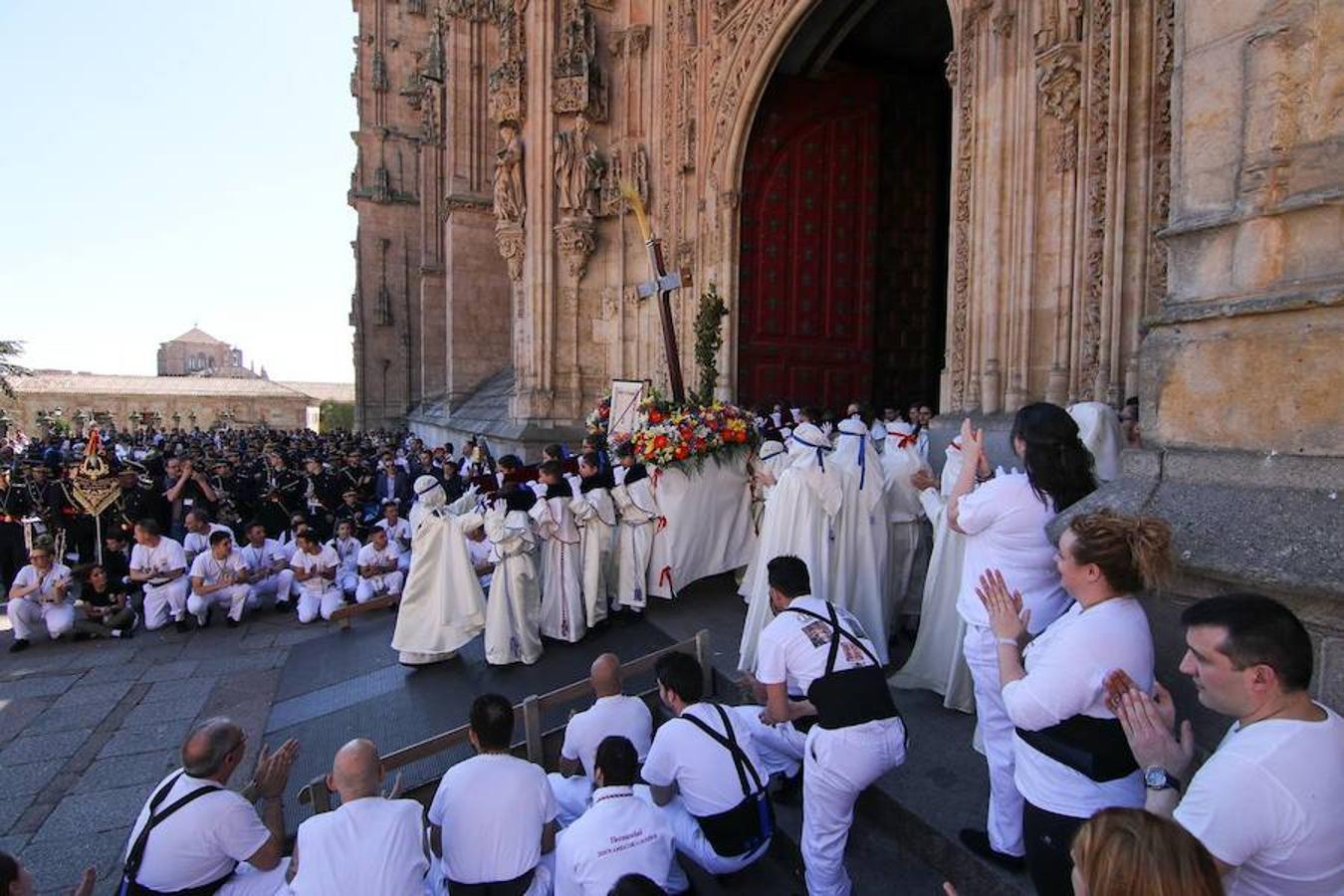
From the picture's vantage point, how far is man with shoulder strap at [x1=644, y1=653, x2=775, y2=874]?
10.1 feet

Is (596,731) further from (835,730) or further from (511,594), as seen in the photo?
(511,594)

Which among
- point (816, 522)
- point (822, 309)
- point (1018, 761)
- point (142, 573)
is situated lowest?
point (142, 573)

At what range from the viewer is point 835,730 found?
2.84 metres

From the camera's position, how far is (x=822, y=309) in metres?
11.1

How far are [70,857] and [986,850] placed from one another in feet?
15.6

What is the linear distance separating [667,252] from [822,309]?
2.82 metres

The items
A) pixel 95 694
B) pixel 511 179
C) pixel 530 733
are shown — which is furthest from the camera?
pixel 511 179

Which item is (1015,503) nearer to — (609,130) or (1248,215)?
(1248,215)

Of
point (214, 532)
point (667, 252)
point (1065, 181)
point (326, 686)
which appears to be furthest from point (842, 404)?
point (214, 532)

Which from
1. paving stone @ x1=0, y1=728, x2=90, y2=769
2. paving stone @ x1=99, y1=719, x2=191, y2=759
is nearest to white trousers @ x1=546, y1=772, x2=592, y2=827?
paving stone @ x1=99, y1=719, x2=191, y2=759

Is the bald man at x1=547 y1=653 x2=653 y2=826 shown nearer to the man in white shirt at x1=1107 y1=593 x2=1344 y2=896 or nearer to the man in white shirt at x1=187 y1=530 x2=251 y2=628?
the man in white shirt at x1=1107 y1=593 x2=1344 y2=896

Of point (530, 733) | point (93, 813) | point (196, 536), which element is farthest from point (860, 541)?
point (196, 536)

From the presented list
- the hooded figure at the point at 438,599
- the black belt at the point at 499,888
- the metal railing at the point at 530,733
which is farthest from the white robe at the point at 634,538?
the black belt at the point at 499,888

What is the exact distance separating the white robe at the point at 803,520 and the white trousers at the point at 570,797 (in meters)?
1.51
